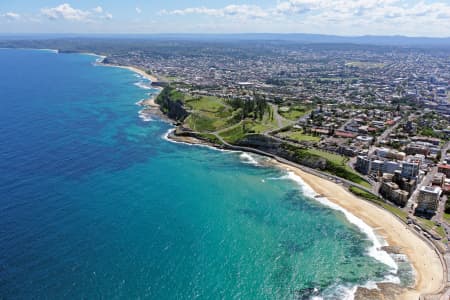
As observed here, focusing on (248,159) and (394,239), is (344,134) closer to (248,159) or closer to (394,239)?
(248,159)

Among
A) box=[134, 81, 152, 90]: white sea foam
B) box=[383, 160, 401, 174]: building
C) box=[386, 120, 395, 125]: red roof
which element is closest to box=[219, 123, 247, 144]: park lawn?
box=[383, 160, 401, 174]: building

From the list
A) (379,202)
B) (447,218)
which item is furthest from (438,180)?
(379,202)

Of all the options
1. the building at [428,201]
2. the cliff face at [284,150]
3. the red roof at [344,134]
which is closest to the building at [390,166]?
the cliff face at [284,150]

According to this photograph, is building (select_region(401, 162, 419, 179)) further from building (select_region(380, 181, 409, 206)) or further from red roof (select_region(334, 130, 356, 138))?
red roof (select_region(334, 130, 356, 138))

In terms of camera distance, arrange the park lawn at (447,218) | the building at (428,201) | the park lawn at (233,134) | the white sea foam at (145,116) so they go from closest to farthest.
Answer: the park lawn at (447,218) < the building at (428,201) < the park lawn at (233,134) < the white sea foam at (145,116)

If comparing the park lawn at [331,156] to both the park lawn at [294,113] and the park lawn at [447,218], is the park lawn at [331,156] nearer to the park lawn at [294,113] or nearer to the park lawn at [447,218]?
the park lawn at [447,218]

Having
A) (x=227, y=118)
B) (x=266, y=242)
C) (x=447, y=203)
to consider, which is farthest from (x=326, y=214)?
(x=227, y=118)

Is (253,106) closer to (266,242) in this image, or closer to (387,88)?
(266,242)
